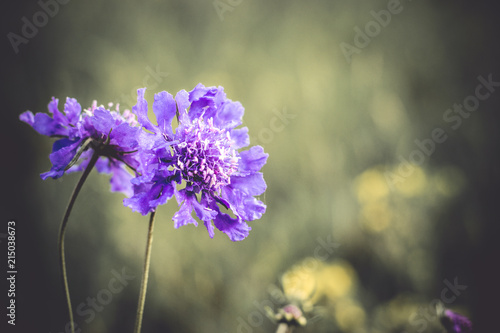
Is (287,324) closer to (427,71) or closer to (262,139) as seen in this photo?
(262,139)

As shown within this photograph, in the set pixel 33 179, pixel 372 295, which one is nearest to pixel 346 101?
pixel 372 295

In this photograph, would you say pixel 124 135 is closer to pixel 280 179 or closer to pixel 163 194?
pixel 163 194

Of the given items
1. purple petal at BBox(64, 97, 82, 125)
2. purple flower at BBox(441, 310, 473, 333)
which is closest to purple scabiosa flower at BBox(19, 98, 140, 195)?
purple petal at BBox(64, 97, 82, 125)

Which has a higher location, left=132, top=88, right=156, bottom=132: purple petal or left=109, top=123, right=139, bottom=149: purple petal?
left=132, top=88, right=156, bottom=132: purple petal

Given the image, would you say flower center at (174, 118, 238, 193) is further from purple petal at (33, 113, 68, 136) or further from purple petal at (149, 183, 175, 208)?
purple petal at (33, 113, 68, 136)

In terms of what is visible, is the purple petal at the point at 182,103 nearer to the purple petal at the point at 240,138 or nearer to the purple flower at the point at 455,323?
the purple petal at the point at 240,138

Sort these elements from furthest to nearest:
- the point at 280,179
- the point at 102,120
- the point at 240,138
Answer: the point at 280,179 < the point at 240,138 < the point at 102,120

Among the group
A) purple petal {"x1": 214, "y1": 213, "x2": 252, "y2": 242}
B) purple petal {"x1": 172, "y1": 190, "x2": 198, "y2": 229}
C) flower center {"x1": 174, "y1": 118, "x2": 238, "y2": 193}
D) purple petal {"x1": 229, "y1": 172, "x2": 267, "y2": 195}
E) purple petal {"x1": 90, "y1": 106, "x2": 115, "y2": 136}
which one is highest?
purple petal {"x1": 90, "y1": 106, "x2": 115, "y2": 136}

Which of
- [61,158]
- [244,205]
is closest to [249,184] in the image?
[244,205]
